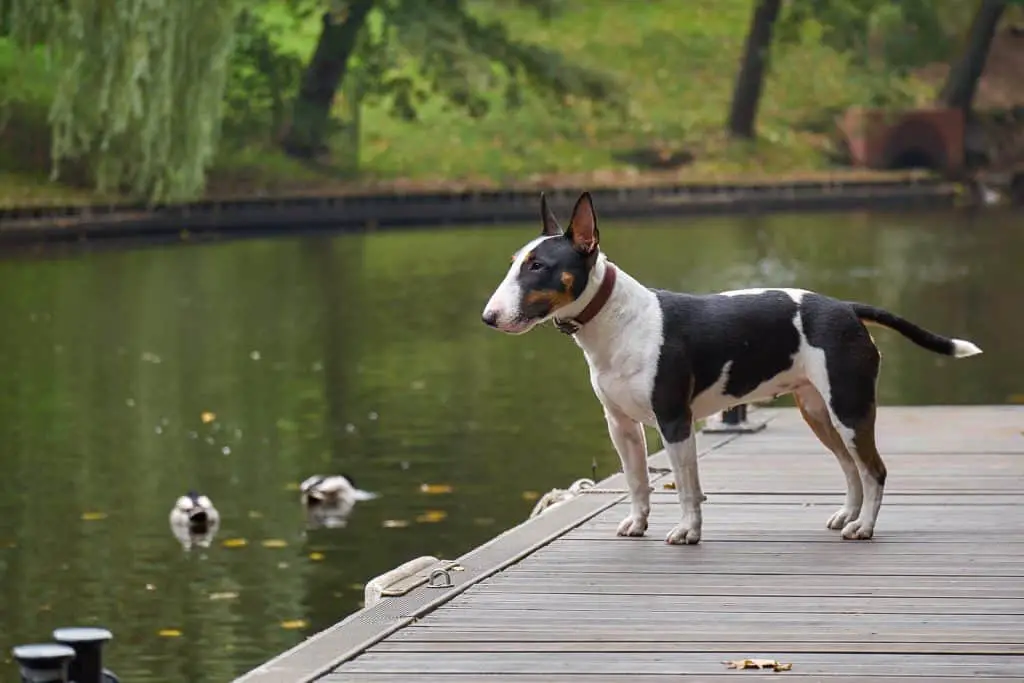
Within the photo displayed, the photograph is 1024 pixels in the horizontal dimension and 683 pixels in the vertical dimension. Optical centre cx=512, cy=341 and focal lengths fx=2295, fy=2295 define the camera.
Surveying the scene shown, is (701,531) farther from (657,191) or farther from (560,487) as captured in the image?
(657,191)

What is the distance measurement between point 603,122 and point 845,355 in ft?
145

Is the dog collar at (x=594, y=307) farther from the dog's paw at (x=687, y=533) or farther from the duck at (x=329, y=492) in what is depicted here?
the duck at (x=329, y=492)

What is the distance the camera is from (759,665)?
6.11m

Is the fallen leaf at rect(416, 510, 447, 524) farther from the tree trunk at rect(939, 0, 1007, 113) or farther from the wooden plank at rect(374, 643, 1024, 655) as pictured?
the tree trunk at rect(939, 0, 1007, 113)

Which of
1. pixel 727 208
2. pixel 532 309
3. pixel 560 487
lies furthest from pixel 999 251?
pixel 532 309

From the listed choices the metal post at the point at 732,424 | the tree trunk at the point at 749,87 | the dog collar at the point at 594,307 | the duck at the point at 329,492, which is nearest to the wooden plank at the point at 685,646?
the dog collar at the point at 594,307

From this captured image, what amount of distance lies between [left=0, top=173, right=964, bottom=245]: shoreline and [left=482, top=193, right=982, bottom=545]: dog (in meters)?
31.2

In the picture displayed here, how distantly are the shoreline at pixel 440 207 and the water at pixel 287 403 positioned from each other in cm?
277

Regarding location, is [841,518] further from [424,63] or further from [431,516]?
[424,63]

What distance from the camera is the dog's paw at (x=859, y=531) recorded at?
816cm

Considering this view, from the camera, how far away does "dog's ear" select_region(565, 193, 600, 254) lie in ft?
25.0

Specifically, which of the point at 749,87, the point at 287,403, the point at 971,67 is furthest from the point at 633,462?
the point at 971,67

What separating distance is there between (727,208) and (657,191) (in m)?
1.56

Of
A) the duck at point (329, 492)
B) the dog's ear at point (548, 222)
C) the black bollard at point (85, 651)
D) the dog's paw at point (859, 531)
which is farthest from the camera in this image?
the duck at point (329, 492)
